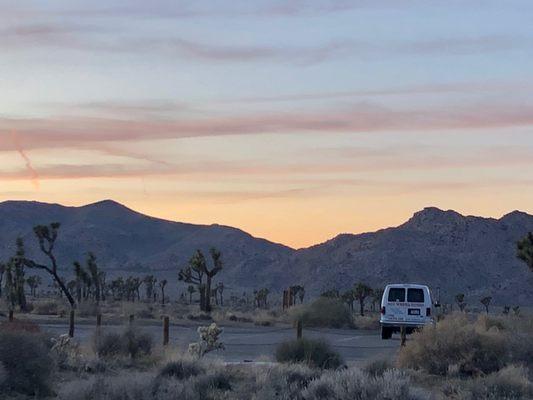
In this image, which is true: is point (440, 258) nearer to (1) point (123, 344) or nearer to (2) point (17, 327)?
(1) point (123, 344)

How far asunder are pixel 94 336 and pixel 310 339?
18.2ft

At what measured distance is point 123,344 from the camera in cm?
2831

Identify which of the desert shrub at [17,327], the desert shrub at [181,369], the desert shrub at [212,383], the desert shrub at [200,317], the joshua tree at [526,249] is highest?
the joshua tree at [526,249]

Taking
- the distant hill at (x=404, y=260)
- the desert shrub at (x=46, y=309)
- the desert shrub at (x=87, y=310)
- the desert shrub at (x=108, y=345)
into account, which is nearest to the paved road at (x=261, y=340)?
the desert shrub at (x=108, y=345)

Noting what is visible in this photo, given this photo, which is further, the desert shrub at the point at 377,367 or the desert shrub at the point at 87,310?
the desert shrub at the point at 87,310

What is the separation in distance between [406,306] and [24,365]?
72.7 feet

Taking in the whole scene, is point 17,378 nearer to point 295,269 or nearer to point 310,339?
point 310,339

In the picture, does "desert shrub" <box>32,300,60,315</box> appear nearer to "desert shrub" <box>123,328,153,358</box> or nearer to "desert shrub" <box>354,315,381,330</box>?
"desert shrub" <box>354,315,381,330</box>

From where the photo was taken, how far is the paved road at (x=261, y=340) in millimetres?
33094

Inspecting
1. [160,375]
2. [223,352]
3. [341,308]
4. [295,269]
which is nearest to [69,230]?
[295,269]

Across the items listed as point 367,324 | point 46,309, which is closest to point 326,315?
point 367,324

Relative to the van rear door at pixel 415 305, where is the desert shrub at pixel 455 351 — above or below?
below

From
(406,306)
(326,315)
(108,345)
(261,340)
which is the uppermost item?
(406,306)

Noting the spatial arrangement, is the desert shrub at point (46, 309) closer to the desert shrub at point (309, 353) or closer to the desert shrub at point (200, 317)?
the desert shrub at point (200, 317)
